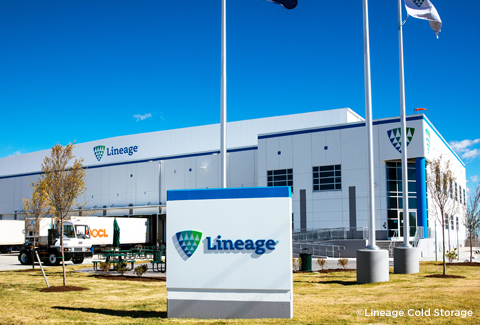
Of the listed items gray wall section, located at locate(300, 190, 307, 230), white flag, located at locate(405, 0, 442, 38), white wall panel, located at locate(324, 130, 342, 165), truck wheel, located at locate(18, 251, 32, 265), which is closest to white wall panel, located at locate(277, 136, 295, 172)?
gray wall section, located at locate(300, 190, 307, 230)

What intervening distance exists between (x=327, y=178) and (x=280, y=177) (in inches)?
172

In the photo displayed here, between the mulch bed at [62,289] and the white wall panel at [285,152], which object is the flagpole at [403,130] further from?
the white wall panel at [285,152]

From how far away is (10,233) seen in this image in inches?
1610

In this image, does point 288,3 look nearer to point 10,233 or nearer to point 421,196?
point 421,196

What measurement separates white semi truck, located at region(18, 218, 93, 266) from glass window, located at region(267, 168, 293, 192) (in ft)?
56.0

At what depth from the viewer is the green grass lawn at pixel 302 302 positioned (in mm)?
9062

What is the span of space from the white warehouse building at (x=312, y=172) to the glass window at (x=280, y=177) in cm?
9

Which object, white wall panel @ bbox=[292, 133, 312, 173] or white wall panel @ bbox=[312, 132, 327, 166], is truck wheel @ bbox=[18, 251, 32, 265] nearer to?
white wall panel @ bbox=[292, 133, 312, 173]

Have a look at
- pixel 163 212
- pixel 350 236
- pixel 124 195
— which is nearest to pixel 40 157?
pixel 124 195

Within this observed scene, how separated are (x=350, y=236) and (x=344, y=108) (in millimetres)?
18261

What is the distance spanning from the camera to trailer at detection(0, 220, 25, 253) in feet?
133

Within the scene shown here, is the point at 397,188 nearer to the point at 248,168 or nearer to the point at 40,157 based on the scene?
the point at 248,168

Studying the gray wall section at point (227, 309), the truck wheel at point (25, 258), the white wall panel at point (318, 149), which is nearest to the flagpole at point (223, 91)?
the gray wall section at point (227, 309)

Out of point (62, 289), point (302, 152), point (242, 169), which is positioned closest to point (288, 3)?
point (62, 289)
